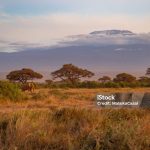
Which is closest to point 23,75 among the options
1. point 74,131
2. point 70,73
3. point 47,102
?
point 70,73

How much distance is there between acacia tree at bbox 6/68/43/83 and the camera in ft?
261

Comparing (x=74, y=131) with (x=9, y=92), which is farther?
(x=9, y=92)

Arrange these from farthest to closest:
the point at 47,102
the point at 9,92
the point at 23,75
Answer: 1. the point at 23,75
2. the point at 9,92
3. the point at 47,102

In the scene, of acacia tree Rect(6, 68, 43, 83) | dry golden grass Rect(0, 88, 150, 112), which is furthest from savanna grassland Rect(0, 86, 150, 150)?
acacia tree Rect(6, 68, 43, 83)

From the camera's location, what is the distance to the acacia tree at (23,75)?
7950 centimetres

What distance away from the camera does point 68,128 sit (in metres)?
13.9

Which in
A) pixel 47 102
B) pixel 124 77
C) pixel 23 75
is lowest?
pixel 124 77

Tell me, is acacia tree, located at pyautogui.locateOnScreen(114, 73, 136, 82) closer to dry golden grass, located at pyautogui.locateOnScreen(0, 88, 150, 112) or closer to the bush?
dry golden grass, located at pyautogui.locateOnScreen(0, 88, 150, 112)

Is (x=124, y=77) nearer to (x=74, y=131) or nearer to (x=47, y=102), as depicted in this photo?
(x=47, y=102)

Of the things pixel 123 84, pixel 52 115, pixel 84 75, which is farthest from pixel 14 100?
pixel 84 75

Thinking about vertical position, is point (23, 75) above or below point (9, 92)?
below

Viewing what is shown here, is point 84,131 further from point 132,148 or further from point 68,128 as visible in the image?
point 132,148

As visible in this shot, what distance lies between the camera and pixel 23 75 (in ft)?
260

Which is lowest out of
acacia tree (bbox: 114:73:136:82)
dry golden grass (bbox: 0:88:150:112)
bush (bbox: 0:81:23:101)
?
acacia tree (bbox: 114:73:136:82)
